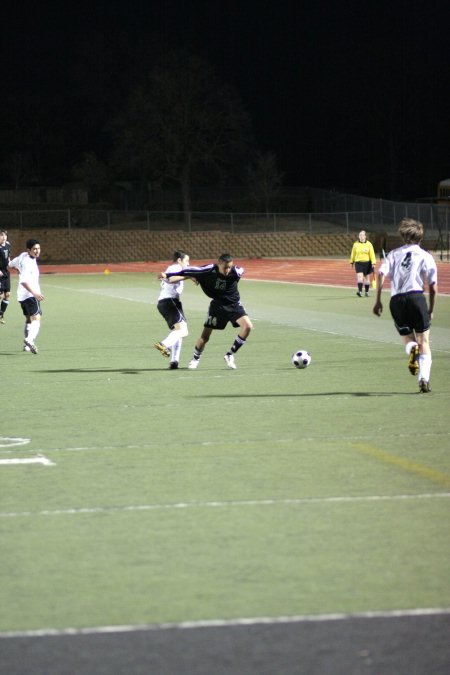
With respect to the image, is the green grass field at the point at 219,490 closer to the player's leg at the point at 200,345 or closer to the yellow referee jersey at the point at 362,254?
the player's leg at the point at 200,345

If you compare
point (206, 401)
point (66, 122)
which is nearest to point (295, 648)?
point (206, 401)

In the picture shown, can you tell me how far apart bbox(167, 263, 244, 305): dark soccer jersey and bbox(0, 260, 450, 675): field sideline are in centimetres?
105

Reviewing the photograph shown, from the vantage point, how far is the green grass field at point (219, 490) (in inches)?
246

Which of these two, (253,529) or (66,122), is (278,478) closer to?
(253,529)

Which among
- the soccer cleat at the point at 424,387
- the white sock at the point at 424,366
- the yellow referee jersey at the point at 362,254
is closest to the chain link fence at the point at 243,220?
the yellow referee jersey at the point at 362,254

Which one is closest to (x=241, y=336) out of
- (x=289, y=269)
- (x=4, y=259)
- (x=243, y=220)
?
(x=4, y=259)

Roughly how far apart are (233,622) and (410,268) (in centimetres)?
803

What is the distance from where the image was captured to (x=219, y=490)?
28.8ft

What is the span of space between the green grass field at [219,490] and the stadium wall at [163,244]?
46.8 m

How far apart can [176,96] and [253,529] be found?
262ft


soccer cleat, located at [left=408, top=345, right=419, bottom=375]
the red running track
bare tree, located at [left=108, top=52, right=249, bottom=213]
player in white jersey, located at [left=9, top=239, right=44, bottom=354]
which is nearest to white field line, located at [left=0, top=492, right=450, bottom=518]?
soccer cleat, located at [left=408, top=345, right=419, bottom=375]

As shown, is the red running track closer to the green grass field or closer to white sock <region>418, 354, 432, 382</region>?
the green grass field

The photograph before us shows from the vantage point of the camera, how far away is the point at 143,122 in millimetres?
85188

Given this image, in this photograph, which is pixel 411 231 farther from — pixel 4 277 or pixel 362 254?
pixel 362 254
